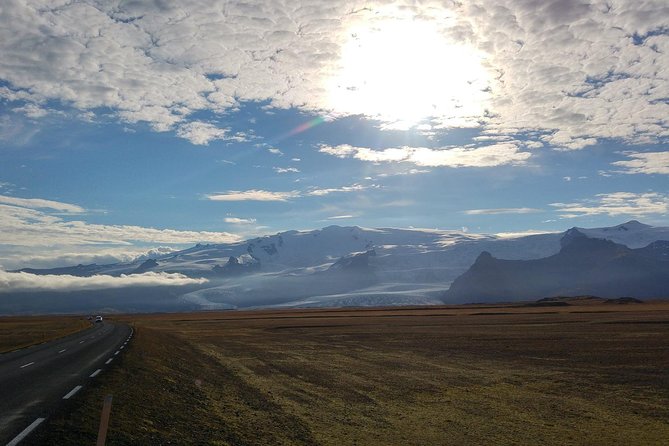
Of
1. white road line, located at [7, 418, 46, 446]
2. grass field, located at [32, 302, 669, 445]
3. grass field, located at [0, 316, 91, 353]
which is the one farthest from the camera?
grass field, located at [0, 316, 91, 353]

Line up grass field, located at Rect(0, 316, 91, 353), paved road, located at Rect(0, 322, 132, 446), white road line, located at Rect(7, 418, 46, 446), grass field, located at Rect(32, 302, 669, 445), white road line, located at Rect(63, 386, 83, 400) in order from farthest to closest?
grass field, located at Rect(0, 316, 91, 353) < white road line, located at Rect(63, 386, 83, 400) < grass field, located at Rect(32, 302, 669, 445) < paved road, located at Rect(0, 322, 132, 446) < white road line, located at Rect(7, 418, 46, 446)

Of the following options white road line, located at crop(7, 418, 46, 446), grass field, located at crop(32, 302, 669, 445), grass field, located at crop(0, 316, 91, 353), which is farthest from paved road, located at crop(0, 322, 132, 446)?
grass field, located at crop(0, 316, 91, 353)

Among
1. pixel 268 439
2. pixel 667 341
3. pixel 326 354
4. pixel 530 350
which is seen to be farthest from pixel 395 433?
pixel 667 341

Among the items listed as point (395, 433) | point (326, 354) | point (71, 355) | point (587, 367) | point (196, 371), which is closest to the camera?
point (395, 433)

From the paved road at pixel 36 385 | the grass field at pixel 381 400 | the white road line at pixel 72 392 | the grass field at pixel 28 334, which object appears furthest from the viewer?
the grass field at pixel 28 334

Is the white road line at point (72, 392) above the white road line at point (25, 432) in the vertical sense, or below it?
below

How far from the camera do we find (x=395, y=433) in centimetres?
1697

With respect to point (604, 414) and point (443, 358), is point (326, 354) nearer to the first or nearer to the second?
point (443, 358)

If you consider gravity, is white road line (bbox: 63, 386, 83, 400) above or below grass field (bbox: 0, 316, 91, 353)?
above

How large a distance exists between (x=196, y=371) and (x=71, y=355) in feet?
38.4

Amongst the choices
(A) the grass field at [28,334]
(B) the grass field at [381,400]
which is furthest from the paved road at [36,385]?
(A) the grass field at [28,334]

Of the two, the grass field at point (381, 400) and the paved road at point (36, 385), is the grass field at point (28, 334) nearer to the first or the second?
the paved road at point (36, 385)

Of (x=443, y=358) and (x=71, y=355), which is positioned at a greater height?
(x=71, y=355)

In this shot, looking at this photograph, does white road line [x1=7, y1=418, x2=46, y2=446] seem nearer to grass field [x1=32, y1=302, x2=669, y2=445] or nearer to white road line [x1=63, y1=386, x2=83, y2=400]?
grass field [x1=32, y1=302, x2=669, y2=445]
